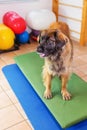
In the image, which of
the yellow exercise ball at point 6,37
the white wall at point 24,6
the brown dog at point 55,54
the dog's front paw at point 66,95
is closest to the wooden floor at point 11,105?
the yellow exercise ball at point 6,37

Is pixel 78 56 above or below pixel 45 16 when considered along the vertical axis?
below

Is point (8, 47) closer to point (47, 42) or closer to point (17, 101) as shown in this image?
point (17, 101)

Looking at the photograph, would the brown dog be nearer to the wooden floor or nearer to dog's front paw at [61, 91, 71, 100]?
dog's front paw at [61, 91, 71, 100]

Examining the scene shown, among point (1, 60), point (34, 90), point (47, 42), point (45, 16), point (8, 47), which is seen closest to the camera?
point (47, 42)

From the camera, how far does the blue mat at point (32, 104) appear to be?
5.64 ft

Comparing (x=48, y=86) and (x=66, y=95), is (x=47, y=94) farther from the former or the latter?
(x=66, y=95)

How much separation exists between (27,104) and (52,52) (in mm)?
655

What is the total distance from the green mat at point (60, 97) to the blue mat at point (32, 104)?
0.07 m

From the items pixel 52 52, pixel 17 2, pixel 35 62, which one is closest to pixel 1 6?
pixel 17 2

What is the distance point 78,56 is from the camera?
3.29 m

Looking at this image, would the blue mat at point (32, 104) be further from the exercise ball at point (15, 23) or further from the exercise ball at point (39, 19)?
the exercise ball at point (39, 19)

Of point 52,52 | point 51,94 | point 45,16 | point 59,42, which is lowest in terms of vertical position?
point 51,94

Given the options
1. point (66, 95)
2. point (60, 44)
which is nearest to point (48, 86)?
point (66, 95)

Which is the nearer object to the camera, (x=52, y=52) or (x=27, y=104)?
(x=52, y=52)
